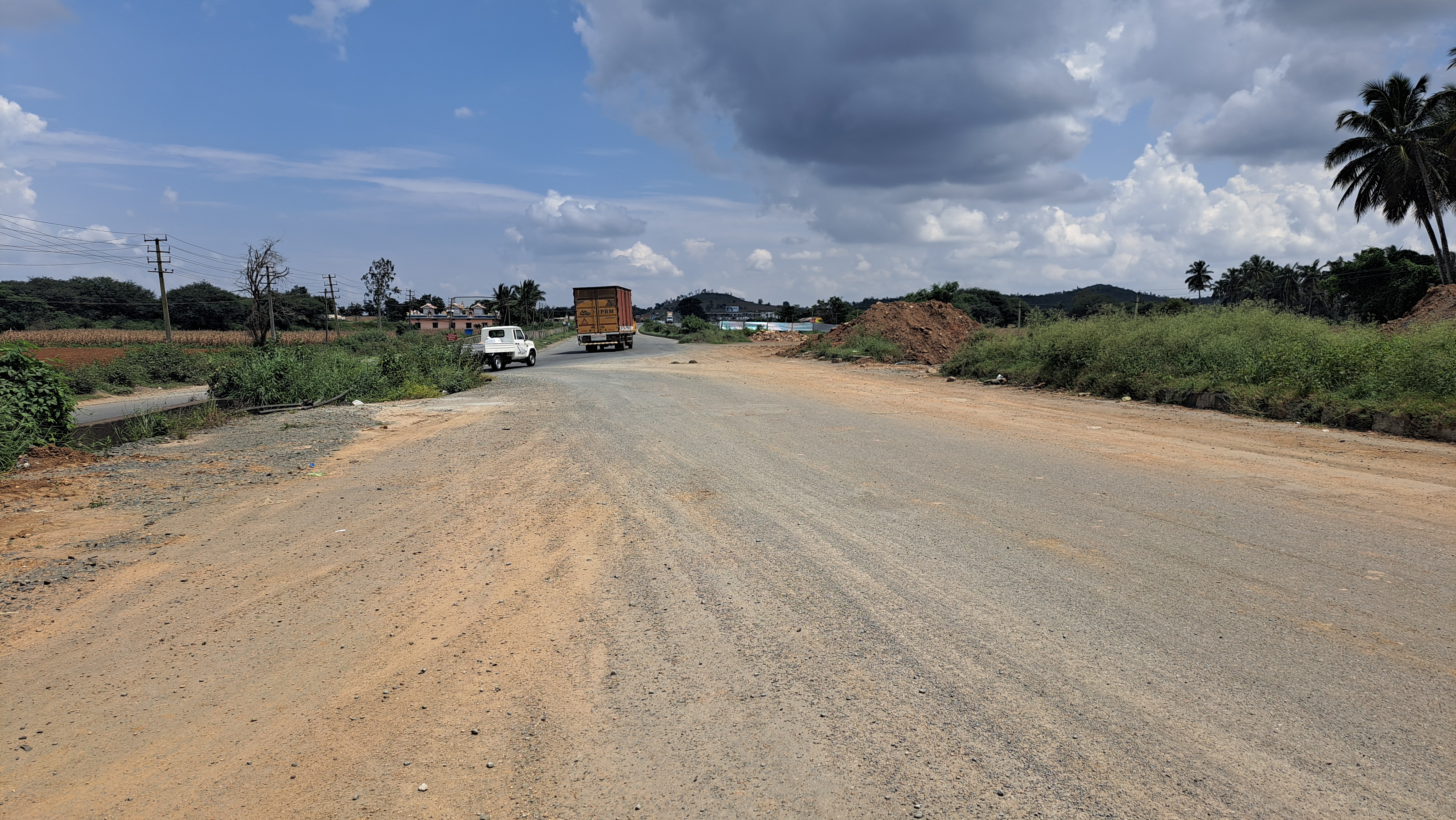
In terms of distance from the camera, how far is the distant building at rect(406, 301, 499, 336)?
391ft

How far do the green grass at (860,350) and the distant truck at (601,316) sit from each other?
43.7 ft

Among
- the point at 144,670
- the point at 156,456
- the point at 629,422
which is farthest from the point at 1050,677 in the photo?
the point at 156,456

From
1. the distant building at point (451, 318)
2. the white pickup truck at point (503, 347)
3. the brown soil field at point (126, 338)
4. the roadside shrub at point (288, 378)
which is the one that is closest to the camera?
the roadside shrub at point (288, 378)

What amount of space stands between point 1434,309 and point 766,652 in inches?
1127

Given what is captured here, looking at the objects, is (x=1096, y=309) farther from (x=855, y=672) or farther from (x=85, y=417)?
(x=85, y=417)

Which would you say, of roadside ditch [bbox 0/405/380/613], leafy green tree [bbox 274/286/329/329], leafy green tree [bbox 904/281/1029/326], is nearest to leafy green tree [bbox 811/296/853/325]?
leafy green tree [bbox 904/281/1029/326]

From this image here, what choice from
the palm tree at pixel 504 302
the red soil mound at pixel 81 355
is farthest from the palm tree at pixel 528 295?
the red soil mound at pixel 81 355

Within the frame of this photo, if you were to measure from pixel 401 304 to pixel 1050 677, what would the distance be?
141 metres

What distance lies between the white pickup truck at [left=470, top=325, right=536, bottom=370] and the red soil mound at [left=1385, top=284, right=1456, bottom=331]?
29.4 meters

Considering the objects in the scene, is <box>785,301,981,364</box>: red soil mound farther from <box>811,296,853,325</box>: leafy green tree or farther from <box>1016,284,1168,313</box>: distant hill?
<box>811,296,853,325</box>: leafy green tree

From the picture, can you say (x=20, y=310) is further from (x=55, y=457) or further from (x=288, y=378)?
(x=55, y=457)

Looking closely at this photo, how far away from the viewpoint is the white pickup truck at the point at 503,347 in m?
31.7

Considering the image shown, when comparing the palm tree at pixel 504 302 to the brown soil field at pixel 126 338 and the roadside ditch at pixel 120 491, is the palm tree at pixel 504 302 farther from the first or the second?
the roadside ditch at pixel 120 491

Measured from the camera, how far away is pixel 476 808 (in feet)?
9.42
